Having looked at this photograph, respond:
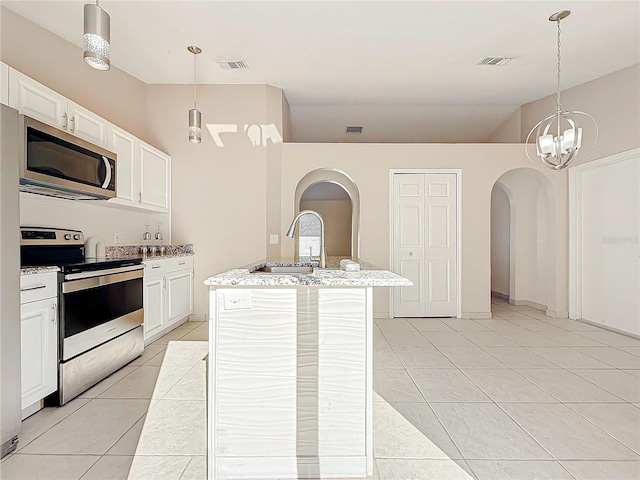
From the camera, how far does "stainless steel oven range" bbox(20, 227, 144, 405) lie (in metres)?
2.40

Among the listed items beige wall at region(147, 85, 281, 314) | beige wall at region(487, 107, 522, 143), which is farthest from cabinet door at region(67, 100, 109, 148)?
beige wall at region(487, 107, 522, 143)

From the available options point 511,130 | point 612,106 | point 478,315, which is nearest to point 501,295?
point 478,315

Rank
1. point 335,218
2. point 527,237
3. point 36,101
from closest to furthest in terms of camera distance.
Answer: point 36,101
point 527,237
point 335,218

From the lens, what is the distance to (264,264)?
2.73 m

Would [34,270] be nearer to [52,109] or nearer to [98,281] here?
[98,281]

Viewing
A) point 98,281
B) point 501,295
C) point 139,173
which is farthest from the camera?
point 501,295

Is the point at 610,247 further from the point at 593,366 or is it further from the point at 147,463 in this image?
the point at 147,463

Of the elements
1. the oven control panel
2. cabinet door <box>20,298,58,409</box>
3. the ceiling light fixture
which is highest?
the ceiling light fixture

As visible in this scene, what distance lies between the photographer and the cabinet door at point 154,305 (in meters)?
3.54

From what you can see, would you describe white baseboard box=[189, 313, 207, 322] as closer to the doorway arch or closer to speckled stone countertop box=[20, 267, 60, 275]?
the doorway arch

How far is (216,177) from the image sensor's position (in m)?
4.81

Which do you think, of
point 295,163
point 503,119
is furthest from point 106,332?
point 503,119

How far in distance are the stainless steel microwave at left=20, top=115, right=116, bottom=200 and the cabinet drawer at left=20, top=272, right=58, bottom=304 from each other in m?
0.65

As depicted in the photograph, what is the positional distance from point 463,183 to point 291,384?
4264 millimetres
